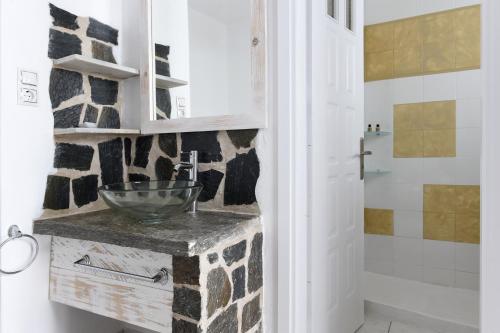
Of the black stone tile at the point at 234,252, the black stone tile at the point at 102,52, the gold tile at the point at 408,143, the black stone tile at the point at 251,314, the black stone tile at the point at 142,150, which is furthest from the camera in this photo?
the gold tile at the point at 408,143

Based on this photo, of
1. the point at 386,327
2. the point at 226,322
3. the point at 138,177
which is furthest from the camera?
the point at 386,327

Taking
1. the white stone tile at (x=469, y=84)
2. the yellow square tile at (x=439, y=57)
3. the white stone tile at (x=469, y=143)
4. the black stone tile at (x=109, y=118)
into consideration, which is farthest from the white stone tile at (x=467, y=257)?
the black stone tile at (x=109, y=118)

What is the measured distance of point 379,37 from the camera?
2.78m

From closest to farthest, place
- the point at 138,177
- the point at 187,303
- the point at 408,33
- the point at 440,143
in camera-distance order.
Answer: the point at 187,303
the point at 138,177
the point at 440,143
the point at 408,33

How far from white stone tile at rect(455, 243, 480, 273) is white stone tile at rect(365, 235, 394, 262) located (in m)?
0.46

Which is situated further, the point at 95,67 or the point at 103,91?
the point at 103,91

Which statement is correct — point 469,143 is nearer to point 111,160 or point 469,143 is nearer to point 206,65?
point 206,65

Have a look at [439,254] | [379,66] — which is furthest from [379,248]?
[379,66]

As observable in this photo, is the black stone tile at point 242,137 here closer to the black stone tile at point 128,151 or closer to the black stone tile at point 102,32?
the black stone tile at point 128,151

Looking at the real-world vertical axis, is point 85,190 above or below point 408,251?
above

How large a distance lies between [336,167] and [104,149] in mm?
1193

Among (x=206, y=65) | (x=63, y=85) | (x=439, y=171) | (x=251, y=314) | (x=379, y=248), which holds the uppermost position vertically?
(x=206, y=65)

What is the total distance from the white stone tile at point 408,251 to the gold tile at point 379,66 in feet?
4.33

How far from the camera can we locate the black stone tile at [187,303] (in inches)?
40.9
